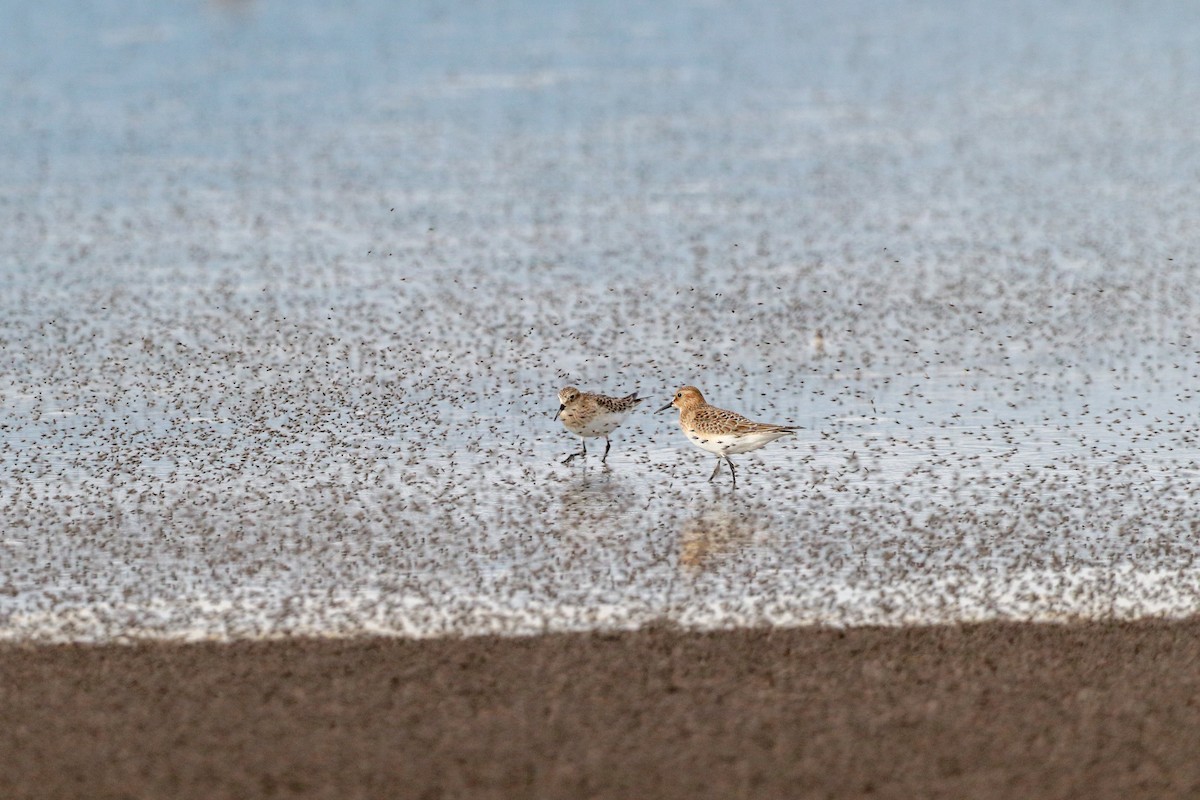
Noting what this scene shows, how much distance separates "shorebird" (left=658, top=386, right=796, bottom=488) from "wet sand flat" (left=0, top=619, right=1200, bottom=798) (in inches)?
119

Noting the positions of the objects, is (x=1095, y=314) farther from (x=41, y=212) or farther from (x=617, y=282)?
(x=41, y=212)

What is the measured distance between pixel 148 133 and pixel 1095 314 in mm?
14907

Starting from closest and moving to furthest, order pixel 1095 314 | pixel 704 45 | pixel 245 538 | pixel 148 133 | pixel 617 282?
pixel 245 538
pixel 1095 314
pixel 617 282
pixel 148 133
pixel 704 45

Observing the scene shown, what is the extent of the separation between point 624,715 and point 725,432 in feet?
13.7

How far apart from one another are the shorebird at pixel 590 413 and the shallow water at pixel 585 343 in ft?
1.01

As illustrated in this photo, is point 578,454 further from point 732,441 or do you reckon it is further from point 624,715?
point 624,715

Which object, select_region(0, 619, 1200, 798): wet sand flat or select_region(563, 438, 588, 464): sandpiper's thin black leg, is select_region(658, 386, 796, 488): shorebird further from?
select_region(0, 619, 1200, 798): wet sand flat

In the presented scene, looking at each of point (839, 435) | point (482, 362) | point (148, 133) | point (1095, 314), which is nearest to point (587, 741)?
point (839, 435)

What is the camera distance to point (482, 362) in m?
15.9

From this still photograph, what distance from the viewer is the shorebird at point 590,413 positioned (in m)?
13.2

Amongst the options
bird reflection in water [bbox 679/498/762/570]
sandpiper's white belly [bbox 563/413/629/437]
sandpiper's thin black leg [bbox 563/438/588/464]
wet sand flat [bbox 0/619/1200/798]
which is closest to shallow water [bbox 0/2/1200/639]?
bird reflection in water [bbox 679/498/762/570]

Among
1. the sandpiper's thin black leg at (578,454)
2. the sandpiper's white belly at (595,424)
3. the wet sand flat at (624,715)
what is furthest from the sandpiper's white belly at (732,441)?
the wet sand flat at (624,715)

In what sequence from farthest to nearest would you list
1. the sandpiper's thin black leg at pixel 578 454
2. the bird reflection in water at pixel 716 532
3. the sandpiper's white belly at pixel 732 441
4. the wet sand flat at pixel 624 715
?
1. the sandpiper's thin black leg at pixel 578 454
2. the sandpiper's white belly at pixel 732 441
3. the bird reflection in water at pixel 716 532
4. the wet sand flat at pixel 624 715

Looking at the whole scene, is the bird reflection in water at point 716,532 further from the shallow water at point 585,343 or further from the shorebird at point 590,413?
the shorebird at point 590,413
